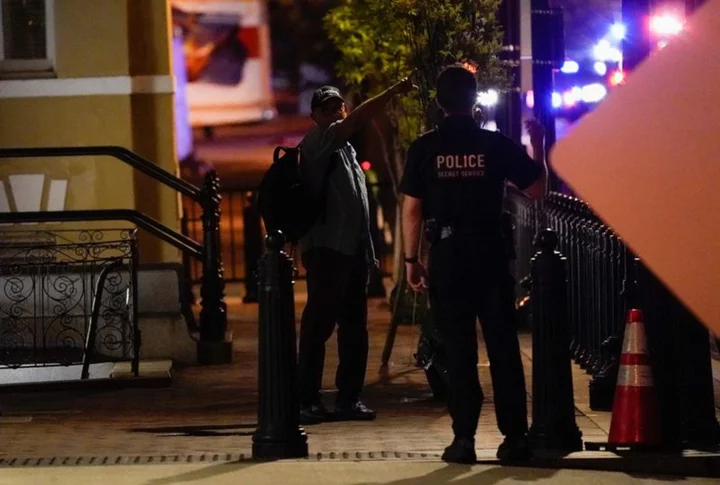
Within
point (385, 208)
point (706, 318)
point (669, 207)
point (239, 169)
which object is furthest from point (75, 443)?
point (239, 169)

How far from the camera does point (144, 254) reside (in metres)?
14.0

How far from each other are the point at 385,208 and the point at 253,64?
956 centimetres

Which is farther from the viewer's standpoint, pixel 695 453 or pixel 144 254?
pixel 144 254

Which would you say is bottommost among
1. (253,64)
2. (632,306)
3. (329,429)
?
(329,429)

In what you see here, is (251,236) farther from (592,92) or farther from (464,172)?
(464,172)

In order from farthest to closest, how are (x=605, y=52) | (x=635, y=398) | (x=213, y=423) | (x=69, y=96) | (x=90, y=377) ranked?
1. (x=605, y=52)
2. (x=69, y=96)
3. (x=90, y=377)
4. (x=213, y=423)
5. (x=635, y=398)

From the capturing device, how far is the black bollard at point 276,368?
8.41m

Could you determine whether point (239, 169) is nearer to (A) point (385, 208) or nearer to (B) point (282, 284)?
(A) point (385, 208)

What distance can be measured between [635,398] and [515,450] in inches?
26.1

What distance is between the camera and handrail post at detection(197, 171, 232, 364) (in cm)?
1252

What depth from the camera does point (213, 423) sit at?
9.83m

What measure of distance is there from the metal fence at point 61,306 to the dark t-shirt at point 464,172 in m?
3.95

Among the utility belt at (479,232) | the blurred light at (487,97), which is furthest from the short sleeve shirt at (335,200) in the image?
the blurred light at (487,97)

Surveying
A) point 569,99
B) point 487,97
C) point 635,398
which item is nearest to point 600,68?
point 569,99
